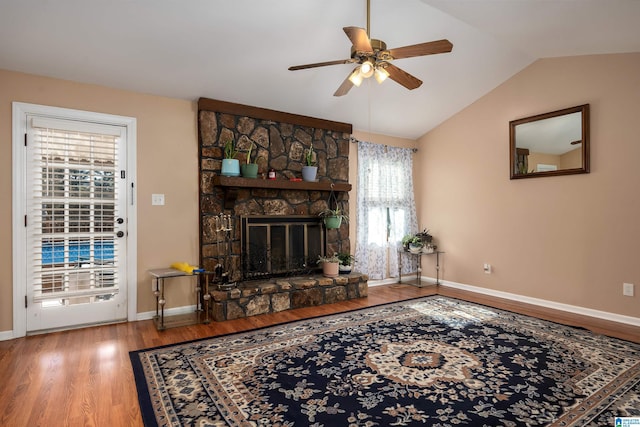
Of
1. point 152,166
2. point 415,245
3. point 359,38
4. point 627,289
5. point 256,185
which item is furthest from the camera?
point 415,245

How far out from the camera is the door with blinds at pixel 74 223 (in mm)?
3326

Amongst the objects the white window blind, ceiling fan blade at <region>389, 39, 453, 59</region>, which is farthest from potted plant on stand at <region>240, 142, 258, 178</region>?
ceiling fan blade at <region>389, 39, 453, 59</region>

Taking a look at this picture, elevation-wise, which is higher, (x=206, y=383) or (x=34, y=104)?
(x=34, y=104)

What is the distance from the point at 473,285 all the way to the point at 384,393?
3.51 meters

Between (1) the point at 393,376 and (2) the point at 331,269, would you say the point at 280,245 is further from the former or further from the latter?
(1) the point at 393,376

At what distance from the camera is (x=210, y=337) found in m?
3.19

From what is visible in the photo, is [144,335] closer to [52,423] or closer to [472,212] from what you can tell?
[52,423]

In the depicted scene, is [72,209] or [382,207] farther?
[382,207]

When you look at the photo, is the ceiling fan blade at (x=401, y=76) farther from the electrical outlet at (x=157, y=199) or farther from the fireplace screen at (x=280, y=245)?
the electrical outlet at (x=157, y=199)

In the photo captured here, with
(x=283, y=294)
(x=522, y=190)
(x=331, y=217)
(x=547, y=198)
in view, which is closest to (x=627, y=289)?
(x=547, y=198)

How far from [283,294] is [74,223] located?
2.31 metres

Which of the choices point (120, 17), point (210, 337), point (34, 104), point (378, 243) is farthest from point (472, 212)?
point (34, 104)

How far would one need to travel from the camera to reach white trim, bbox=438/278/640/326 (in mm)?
3647

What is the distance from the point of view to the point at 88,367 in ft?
8.53
